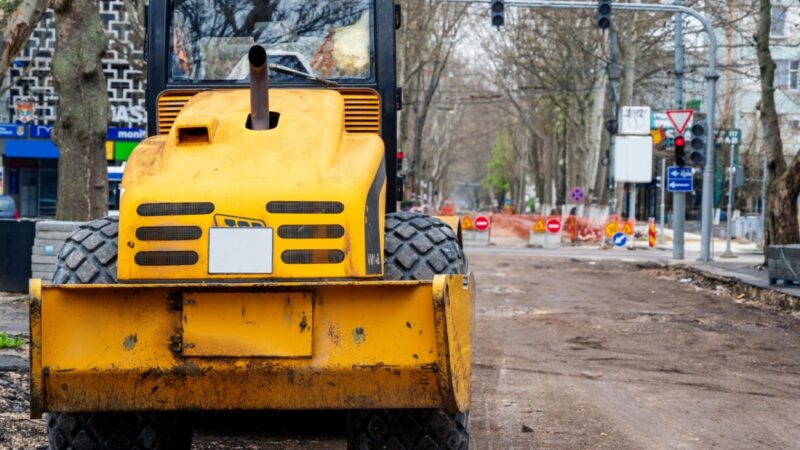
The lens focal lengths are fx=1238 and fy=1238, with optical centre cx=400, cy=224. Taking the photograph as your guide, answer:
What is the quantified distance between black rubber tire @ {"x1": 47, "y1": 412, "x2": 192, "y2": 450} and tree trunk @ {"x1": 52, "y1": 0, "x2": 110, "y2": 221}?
11902 mm

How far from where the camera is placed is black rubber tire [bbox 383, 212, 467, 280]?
5918mm

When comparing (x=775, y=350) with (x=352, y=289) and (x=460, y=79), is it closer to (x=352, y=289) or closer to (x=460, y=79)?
(x=352, y=289)

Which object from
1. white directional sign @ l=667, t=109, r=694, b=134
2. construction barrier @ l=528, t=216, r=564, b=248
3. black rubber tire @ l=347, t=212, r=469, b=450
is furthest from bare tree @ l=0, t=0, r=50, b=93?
construction barrier @ l=528, t=216, r=564, b=248

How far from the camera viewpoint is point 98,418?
6086 millimetres

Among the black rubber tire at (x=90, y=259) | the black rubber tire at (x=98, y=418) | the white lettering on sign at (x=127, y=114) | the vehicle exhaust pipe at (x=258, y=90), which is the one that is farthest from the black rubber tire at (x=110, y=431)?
the white lettering on sign at (x=127, y=114)

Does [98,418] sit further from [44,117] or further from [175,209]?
[44,117]

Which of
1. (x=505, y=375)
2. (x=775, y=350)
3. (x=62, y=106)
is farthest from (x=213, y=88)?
(x=62, y=106)

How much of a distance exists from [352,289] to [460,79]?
8400cm

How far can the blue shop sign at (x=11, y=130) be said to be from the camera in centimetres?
5088

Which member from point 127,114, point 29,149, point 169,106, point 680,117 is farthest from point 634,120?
point 169,106

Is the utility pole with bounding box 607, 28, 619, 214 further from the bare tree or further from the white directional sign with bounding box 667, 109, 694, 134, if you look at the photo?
the bare tree

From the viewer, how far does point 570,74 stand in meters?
55.5

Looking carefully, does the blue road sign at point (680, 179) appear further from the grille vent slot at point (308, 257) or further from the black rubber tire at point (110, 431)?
the grille vent slot at point (308, 257)

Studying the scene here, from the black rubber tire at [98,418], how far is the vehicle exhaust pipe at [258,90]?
2.85ft
